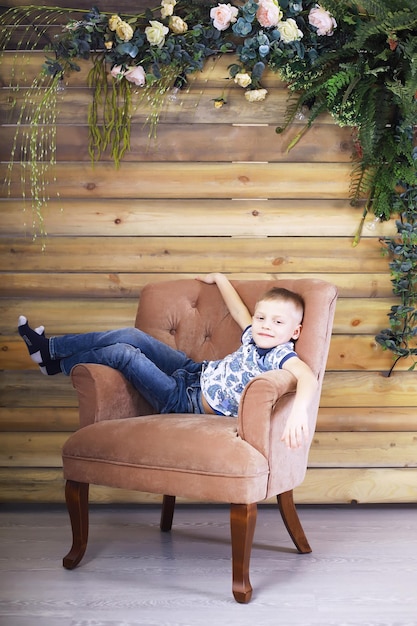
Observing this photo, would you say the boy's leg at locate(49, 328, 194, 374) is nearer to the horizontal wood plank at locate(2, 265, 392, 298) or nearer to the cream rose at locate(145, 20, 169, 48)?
the horizontal wood plank at locate(2, 265, 392, 298)

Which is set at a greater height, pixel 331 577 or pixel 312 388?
pixel 312 388

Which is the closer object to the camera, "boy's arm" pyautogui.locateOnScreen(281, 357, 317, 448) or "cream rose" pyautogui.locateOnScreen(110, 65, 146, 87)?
"boy's arm" pyautogui.locateOnScreen(281, 357, 317, 448)

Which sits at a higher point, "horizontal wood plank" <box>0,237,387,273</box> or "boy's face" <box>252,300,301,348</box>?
"boy's face" <box>252,300,301,348</box>

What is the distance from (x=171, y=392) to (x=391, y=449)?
3.73 ft

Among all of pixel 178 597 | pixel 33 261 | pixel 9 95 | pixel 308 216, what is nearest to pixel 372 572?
pixel 178 597

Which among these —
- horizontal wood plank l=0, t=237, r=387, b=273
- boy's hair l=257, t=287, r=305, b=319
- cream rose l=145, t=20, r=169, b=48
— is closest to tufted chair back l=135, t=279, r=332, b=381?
boy's hair l=257, t=287, r=305, b=319

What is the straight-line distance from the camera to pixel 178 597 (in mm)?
2191

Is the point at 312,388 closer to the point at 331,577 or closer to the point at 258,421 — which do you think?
the point at 258,421

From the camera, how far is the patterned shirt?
8.15 feet

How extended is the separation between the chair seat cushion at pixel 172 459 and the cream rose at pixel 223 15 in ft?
5.14

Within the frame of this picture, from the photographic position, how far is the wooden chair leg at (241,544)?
2.13m

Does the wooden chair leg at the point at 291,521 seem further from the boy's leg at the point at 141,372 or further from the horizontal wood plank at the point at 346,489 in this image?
the horizontal wood plank at the point at 346,489

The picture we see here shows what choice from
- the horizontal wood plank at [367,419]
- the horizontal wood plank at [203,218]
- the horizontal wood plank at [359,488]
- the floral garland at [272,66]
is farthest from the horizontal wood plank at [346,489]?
the horizontal wood plank at [203,218]

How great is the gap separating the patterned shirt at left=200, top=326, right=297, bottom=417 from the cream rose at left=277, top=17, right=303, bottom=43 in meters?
1.17
